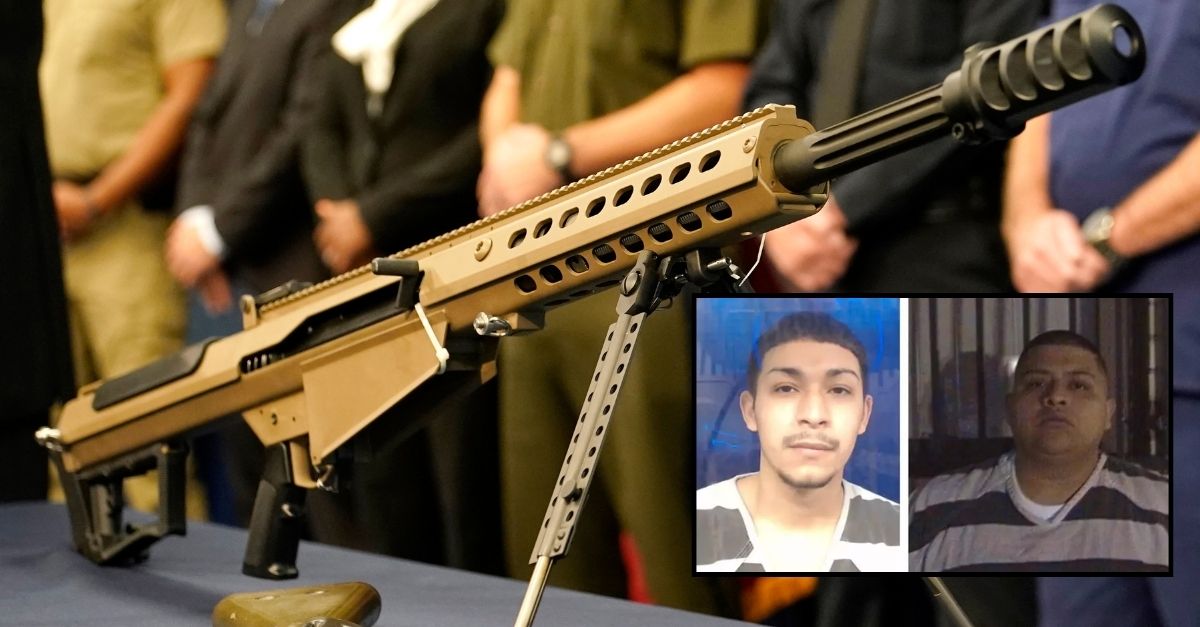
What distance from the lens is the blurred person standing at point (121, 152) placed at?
3.58 meters

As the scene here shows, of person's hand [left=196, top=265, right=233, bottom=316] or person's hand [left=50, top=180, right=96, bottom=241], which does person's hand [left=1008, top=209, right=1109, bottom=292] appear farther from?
person's hand [left=50, top=180, right=96, bottom=241]

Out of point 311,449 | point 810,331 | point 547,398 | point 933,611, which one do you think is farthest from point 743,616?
point 810,331

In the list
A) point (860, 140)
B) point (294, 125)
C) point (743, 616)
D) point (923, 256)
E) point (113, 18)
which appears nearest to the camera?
point (860, 140)

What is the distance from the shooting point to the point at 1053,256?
2014 mm

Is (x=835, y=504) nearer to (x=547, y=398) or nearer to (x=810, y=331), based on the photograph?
(x=810, y=331)

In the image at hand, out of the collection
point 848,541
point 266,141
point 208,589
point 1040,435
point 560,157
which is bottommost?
point 208,589

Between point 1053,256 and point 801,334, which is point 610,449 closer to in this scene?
point 1053,256

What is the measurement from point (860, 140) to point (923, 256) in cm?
91

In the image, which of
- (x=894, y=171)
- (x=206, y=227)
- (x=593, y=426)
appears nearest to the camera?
(x=593, y=426)

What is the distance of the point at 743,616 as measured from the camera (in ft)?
7.92

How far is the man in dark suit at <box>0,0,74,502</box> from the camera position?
2719 mm

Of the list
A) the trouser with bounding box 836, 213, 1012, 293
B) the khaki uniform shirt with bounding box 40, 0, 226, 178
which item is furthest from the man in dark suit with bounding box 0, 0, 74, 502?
the trouser with bounding box 836, 213, 1012, 293

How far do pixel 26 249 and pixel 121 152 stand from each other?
962 mm

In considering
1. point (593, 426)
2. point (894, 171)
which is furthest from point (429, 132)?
point (593, 426)
